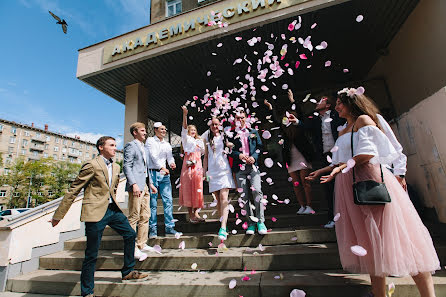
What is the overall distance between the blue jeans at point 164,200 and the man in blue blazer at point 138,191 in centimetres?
30

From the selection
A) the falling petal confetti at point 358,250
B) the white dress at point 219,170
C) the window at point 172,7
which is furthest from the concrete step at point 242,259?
the window at point 172,7

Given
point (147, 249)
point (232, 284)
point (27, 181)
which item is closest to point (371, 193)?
point (232, 284)

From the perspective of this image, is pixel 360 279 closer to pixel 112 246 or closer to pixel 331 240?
pixel 331 240

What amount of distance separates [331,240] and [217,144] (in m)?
2.22

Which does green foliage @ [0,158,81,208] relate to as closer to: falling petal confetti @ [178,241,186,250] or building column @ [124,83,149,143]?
building column @ [124,83,149,143]

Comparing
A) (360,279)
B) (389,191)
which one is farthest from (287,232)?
(389,191)

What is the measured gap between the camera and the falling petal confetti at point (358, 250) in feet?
6.26

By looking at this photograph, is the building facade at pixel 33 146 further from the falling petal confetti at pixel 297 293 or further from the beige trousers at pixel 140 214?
the falling petal confetti at pixel 297 293

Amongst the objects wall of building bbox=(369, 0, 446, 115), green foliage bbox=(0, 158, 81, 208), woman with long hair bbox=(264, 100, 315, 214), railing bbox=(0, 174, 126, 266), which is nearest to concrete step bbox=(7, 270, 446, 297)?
railing bbox=(0, 174, 126, 266)

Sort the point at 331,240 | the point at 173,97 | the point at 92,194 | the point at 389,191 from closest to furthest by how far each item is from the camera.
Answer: the point at 389,191 → the point at 92,194 → the point at 331,240 → the point at 173,97

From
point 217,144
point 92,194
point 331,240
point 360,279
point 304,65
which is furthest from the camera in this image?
point 304,65

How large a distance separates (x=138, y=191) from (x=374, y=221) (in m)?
2.85

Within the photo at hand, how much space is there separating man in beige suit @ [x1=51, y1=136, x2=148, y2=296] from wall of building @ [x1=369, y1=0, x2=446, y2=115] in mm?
6784

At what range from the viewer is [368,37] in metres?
6.36
